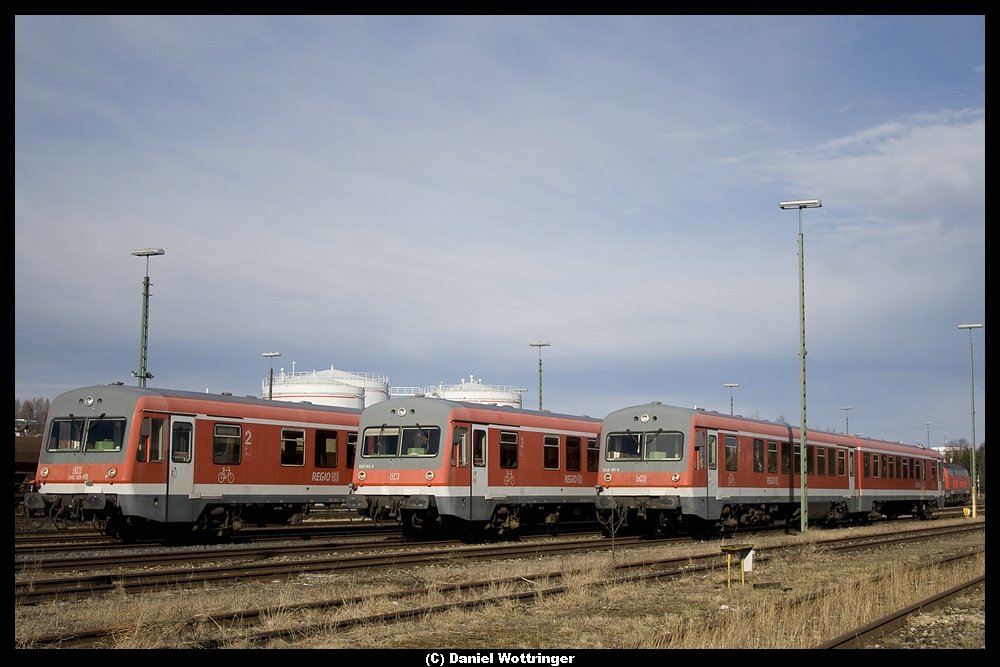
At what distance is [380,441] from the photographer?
25812 millimetres

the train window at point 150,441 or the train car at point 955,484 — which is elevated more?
the train window at point 150,441

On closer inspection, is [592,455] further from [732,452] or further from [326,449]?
[326,449]

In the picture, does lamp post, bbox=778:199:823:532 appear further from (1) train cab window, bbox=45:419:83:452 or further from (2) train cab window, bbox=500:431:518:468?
(1) train cab window, bbox=45:419:83:452

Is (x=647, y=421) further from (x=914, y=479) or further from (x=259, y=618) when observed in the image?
(x=914, y=479)

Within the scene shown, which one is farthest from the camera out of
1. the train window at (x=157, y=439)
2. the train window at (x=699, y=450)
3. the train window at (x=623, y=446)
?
the train window at (x=623, y=446)

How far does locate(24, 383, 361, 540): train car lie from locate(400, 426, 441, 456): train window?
3.07 meters

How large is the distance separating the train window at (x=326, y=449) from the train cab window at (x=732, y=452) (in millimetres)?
10267

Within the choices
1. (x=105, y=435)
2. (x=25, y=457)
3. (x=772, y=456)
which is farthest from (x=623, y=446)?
(x=25, y=457)

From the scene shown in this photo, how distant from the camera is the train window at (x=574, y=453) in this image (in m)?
28.9

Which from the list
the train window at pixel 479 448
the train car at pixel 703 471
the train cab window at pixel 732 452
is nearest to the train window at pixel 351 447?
the train window at pixel 479 448

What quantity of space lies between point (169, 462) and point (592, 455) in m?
12.0

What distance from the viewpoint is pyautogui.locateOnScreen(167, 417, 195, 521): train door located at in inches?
910

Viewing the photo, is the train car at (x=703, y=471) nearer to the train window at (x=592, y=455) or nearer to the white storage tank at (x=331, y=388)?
the train window at (x=592, y=455)
